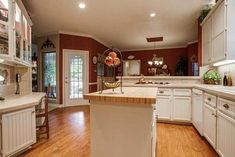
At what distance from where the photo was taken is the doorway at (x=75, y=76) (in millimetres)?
5637

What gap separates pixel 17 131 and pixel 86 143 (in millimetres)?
1077

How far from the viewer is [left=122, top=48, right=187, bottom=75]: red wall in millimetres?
8500

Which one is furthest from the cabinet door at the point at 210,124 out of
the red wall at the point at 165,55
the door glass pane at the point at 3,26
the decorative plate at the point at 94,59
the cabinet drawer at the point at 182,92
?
the red wall at the point at 165,55

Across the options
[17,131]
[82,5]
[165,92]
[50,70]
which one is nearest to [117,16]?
[82,5]

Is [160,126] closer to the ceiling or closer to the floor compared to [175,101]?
closer to the floor

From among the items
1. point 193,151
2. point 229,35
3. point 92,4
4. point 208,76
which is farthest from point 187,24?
point 193,151

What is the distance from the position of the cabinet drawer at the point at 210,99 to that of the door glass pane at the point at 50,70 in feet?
16.5

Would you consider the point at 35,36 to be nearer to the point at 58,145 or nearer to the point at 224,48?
the point at 58,145

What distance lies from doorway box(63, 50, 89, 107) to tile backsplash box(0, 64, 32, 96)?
224 centimetres

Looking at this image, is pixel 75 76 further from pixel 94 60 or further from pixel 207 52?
pixel 207 52

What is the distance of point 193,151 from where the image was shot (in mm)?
2322

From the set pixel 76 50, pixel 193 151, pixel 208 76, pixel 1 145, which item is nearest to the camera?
pixel 1 145

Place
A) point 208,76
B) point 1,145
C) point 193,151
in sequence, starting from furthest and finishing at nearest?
point 208,76 < point 193,151 < point 1,145

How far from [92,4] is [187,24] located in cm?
312
